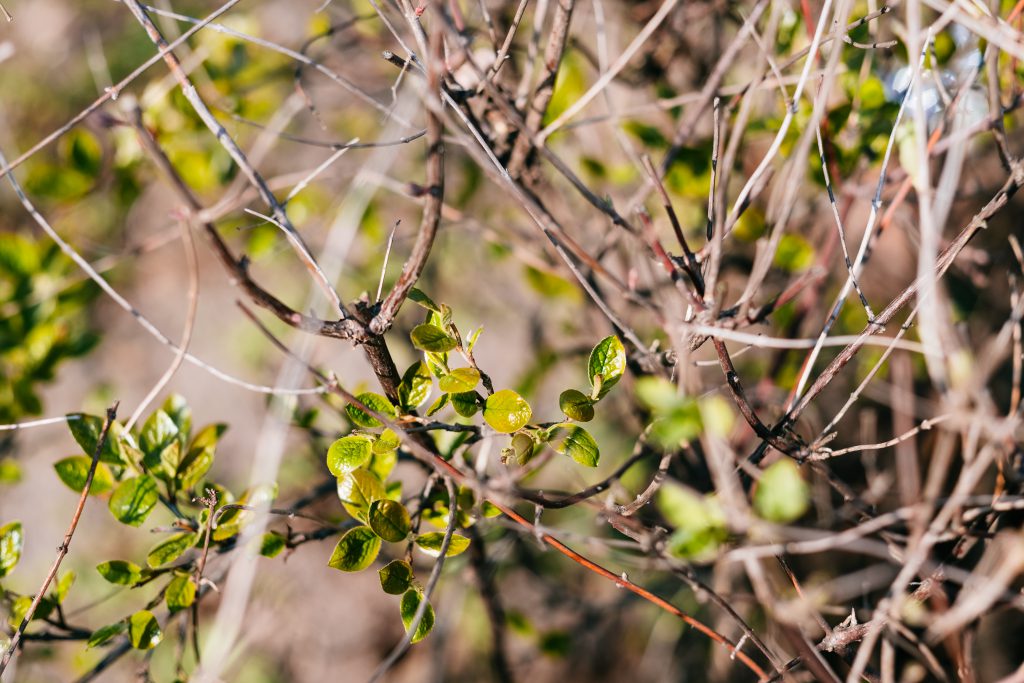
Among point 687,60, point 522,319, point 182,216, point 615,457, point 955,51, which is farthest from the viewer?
point 522,319

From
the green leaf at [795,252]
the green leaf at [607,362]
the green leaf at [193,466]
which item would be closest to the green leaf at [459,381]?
the green leaf at [607,362]

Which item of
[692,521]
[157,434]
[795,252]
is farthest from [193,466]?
[795,252]

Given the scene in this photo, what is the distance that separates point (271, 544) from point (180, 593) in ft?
0.41

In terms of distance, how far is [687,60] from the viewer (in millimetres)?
1604

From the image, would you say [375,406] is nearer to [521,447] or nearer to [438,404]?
[438,404]

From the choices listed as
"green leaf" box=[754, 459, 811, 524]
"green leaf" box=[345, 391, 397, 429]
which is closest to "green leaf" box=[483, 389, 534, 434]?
"green leaf" box=[345, 391, 397, 429]

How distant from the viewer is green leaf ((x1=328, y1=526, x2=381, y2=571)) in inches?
31.7

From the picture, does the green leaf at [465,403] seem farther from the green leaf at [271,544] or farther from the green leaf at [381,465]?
the green leaf at [271,544]

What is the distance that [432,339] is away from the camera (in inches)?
30.8

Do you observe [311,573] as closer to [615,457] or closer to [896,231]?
[615,457]

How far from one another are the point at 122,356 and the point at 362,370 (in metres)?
0.97

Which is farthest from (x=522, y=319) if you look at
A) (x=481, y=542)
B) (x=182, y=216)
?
(x=182, y=216)

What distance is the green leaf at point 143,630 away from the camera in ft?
2.81

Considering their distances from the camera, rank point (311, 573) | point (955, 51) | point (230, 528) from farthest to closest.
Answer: point (311, 573) < point (955, 51) < point (230, 528)
